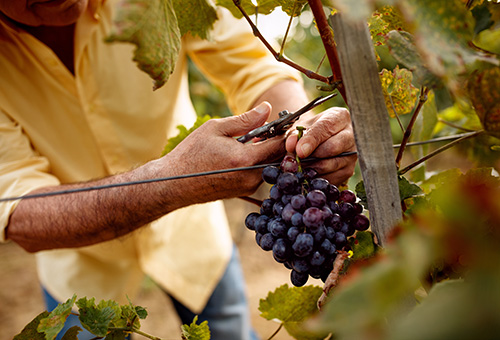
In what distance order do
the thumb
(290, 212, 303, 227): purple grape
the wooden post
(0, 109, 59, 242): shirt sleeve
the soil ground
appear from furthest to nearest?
the soil ground, (0, 109, 59, 242): shirt sleeve, the thumb, (290, 212, 303, 227): purple grape, the wooden post

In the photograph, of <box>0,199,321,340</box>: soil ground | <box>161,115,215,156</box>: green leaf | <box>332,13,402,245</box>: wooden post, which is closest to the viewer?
<box>332,13,402,245</box>: wooden post

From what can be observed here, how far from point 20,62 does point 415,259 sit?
5.17ft

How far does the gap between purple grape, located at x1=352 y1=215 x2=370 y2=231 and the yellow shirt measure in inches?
33.6

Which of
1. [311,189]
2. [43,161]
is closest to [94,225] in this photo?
[43,161]

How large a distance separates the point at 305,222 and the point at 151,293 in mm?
3540

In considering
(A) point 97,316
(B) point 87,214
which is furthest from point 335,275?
(B) point 87,214

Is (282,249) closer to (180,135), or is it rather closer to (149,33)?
(149,33)

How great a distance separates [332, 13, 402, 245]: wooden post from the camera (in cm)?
44

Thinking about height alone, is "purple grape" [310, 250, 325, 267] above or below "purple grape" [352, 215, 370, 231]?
below

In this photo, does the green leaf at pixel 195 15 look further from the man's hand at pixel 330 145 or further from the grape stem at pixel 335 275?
the grape stem at pixel 335 275

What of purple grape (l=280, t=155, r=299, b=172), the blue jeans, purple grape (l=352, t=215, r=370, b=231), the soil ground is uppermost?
purple grape (l=280, t=155, r=299, b=172)

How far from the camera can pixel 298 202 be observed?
54 centimetres

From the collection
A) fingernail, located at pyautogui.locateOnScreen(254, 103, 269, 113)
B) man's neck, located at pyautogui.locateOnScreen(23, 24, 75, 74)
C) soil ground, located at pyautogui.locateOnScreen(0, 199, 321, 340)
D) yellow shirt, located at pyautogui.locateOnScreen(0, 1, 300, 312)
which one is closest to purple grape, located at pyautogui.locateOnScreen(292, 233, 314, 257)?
fingernail, located at pyautogui.locateOnScreen(254, 103, 269, 113)

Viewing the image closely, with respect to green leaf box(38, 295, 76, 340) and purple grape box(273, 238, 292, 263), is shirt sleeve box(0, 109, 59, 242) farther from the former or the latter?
purple grape box(273, 238, 292, 263)
